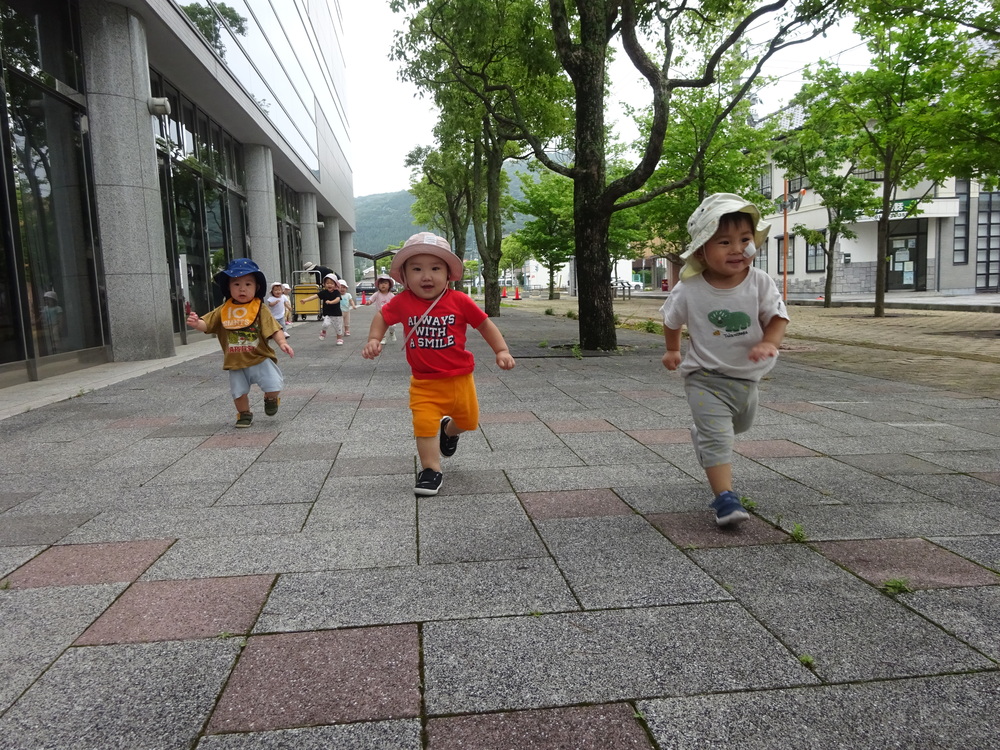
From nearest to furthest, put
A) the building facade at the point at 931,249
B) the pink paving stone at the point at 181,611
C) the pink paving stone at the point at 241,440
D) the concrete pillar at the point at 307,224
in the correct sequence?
1. the pink paving stone at the point at 181,611
2. the pink paving stone at the point at 241,440
3. the concrete pillar at the point at 307,224
4. the building facade at the point at 931,249

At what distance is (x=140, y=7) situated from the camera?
37.0 ft

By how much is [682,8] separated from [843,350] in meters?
6.36

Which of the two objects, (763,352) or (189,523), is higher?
(763,352)

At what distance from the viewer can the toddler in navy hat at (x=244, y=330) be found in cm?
615

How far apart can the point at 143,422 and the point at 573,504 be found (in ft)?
14.8

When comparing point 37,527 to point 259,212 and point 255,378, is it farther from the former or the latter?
point 259,212

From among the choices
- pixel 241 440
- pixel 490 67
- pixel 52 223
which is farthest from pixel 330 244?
pixel 241 440

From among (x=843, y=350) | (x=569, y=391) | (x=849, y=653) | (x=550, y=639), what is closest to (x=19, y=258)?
(x=569, y=391)

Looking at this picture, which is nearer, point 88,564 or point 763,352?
point 88,564

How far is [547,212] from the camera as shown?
128 feet

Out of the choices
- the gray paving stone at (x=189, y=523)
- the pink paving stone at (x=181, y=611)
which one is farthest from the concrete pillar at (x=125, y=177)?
the pink paving stone at (x=181, y=611)

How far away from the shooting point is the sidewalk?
195cm

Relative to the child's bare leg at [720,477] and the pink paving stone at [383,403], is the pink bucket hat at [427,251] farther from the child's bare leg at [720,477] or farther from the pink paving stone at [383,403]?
the pink paving stone at [383,403]

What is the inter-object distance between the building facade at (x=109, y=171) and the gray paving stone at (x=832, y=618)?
29.9 ft
